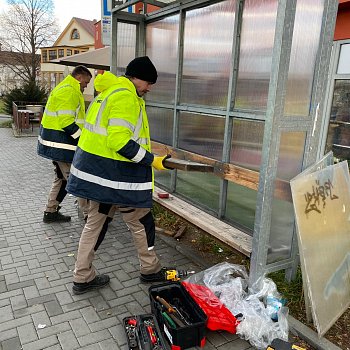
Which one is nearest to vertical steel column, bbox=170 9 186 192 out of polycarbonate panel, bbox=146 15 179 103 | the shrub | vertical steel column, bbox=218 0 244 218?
polycarbonate panel, bbox=146 15 179 103

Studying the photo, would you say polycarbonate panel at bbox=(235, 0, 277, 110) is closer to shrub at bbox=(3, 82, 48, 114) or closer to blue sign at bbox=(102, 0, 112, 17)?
blue sign at bbox=(102, 0, 112, 17)

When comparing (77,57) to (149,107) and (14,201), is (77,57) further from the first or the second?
(14,201)

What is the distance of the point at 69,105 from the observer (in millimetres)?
4219

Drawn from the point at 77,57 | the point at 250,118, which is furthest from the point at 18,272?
the point at 77,57

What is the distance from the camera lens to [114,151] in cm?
281

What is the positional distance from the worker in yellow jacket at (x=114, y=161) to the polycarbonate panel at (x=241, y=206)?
114 centimetres

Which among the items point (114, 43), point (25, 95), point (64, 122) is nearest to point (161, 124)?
point (114, 43)

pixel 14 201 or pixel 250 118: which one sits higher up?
pixel 250 118

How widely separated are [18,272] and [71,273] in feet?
1.68

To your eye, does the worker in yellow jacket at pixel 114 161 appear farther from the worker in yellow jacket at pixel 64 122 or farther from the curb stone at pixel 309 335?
the curb stone at pixel 309 335

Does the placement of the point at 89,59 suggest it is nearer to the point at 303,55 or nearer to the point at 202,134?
the point at 202,134

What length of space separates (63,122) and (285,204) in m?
2.69

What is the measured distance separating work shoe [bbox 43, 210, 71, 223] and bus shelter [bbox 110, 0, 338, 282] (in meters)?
1.45

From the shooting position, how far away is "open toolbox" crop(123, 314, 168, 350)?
2.44 m
